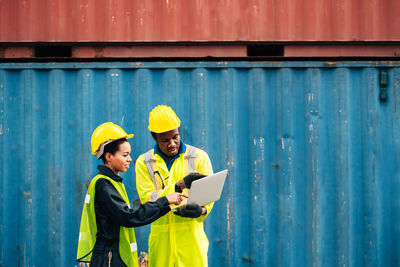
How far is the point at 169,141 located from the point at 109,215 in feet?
2.37

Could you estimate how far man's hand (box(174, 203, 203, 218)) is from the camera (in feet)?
8.73

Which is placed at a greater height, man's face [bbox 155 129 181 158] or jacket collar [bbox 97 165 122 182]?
man's face [bbox 155 129 181 158]

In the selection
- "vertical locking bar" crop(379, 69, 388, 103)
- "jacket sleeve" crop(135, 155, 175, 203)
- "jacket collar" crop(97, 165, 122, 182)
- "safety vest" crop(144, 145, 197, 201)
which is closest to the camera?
"jacket collar" crop(97, 165, 122, 182)

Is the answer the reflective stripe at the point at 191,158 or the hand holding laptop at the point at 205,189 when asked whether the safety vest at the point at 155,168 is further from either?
the hand holding laptop at the point at 205,189

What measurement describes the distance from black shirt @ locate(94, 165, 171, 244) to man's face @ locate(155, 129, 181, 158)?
516 millimetres

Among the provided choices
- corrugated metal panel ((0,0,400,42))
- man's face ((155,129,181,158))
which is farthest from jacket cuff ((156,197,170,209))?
corrugated metal panel ((0,0,400,42))

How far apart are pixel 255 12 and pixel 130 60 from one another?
62.6 inches

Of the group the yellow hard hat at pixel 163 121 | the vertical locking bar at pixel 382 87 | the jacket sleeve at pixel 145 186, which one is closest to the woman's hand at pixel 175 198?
the jacket sleeve at pixel 145 186

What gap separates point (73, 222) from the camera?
4074 mm

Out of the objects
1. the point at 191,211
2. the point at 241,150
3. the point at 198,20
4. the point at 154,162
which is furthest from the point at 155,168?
the point at 198,20

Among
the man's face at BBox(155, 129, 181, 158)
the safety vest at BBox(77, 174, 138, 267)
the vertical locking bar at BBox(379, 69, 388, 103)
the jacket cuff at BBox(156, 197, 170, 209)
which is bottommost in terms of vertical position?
the safety vest at BBox(77, 174, 138, 267)

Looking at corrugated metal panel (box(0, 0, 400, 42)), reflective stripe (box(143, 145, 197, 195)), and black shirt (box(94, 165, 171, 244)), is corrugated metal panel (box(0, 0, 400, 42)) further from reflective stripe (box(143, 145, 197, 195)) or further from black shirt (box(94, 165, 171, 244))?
black shirt (box(94, 165, 171, 244))

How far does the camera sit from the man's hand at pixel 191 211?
8.73 ft

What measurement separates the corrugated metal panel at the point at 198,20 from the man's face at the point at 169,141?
1782 mm
